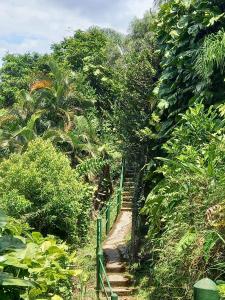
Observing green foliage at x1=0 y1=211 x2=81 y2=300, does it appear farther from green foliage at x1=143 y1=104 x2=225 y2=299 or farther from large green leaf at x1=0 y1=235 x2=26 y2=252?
green foliage at x1=143 y1=104 x2=225 y2=299

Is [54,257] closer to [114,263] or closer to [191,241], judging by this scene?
[191,241]

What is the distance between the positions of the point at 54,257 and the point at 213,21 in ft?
15.1

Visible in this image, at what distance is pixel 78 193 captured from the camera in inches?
422

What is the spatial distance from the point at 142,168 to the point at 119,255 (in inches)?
81.9

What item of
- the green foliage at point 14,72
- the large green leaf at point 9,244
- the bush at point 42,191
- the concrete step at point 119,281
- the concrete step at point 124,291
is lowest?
the concrete step at point 124,291

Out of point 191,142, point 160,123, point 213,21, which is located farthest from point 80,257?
point 213,21

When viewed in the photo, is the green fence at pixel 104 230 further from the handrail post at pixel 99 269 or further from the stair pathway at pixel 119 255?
the stair pathway at pixel 119 255

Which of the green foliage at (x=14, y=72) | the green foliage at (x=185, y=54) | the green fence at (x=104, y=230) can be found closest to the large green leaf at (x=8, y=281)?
the green fence at (x=104, y=230)

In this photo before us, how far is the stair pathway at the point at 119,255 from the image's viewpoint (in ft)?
25.3

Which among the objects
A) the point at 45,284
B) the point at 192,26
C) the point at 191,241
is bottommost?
the point at 45,284

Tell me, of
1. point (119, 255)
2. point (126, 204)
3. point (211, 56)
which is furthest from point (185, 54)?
point (126, 204)

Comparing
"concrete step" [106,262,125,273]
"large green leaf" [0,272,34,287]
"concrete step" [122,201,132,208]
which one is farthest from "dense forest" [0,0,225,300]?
"concrete step" [122,201,132,208]

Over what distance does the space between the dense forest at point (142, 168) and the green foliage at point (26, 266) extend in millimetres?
12

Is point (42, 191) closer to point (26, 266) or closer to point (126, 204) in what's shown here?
point (126, 204)
